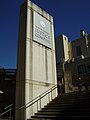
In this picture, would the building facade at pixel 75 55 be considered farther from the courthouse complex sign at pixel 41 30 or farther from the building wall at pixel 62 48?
the courthouse complex sign at pixel 41 30

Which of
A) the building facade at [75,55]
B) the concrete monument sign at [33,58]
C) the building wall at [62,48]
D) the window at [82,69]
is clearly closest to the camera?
the concrete monument sign at [33,58]

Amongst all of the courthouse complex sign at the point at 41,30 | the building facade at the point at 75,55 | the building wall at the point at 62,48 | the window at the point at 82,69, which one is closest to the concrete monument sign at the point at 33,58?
the courthouse complex sign at the point at 41,30

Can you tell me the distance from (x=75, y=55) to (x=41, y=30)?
25.2 metres

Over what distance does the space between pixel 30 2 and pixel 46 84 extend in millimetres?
6305

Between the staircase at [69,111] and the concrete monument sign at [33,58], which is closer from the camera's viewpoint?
the staircase at [69,111]

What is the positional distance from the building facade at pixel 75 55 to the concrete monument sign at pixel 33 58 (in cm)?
1448

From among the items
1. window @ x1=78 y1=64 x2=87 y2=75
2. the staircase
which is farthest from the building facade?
the staircase

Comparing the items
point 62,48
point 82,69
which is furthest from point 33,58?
point 62,48

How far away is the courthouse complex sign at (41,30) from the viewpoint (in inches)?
493

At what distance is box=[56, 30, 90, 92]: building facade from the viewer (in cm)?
2817

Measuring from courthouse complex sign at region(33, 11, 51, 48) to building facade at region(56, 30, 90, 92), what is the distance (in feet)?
47.0

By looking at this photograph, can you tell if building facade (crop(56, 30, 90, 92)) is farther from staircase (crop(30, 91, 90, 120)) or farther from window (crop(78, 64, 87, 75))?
staircase (crop(30, 91, 90, 120))

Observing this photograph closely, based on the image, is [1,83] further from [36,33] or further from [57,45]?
[57,45]

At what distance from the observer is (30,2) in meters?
12.9
